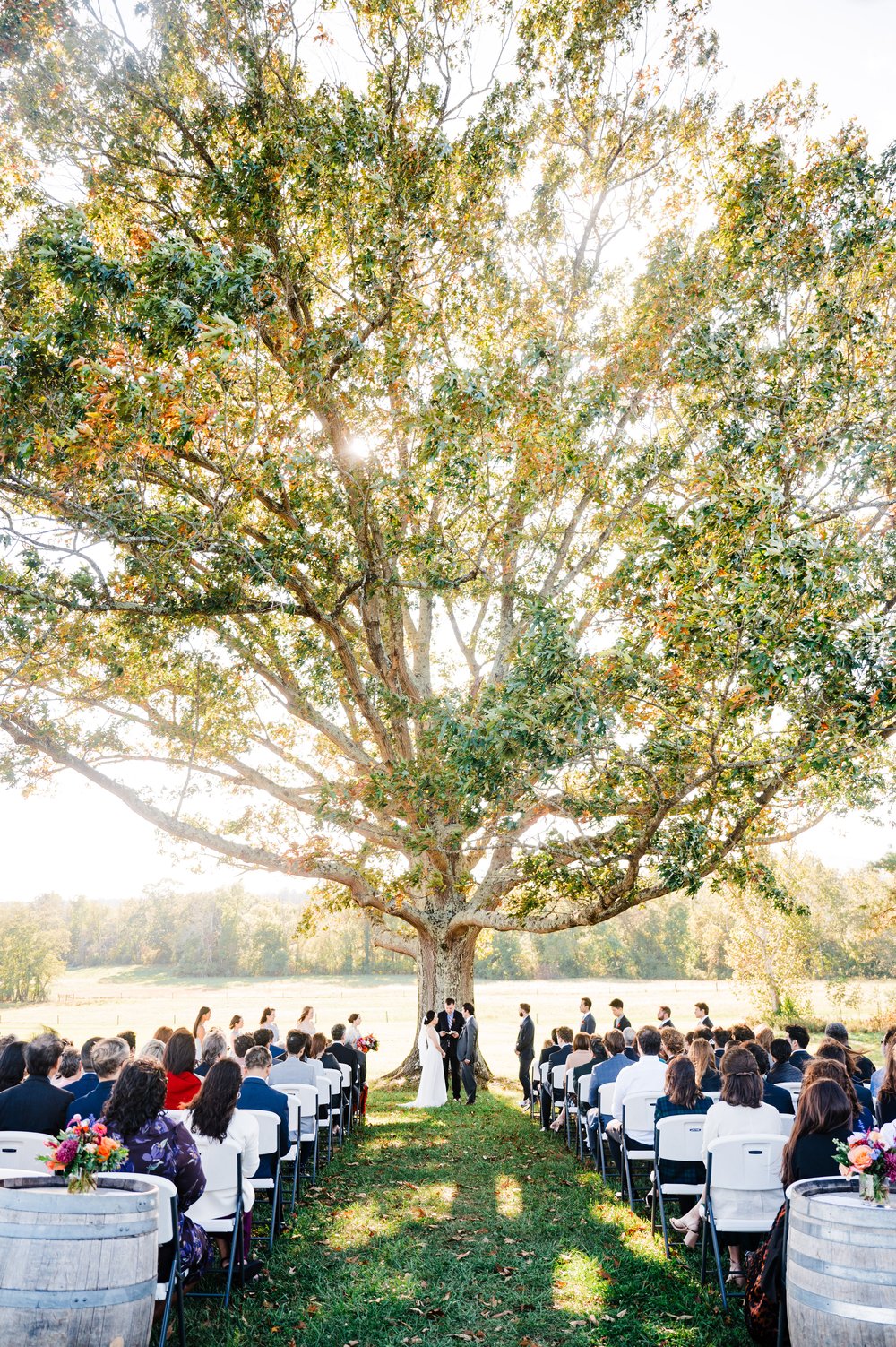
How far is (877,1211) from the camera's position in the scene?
330 cm

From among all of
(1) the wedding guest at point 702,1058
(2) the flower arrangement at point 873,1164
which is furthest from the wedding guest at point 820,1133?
(1) the wedding guest at point 702,1058

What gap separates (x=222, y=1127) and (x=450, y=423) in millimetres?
7788

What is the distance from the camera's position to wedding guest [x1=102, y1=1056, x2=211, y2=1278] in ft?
15.4

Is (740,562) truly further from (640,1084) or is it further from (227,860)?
(227,860)

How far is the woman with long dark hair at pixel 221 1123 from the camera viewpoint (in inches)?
216

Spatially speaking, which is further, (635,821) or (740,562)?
(635,821)

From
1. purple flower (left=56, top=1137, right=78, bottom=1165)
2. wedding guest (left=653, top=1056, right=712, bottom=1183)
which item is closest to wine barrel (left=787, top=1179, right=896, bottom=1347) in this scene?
purple flower (left=56, top=1137, right=78, bottom=1165)

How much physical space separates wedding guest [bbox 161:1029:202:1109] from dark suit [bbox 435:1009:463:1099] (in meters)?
9.00

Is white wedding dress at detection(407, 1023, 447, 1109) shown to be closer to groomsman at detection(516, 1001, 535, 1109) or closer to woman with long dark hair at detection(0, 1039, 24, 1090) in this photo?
groomsman at detection(516, 1001, 535, 1109)

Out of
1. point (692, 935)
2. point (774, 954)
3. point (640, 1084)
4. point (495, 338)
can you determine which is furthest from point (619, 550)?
point (692, 935)

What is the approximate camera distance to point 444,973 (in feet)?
55.3

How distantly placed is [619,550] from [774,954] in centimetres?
2209

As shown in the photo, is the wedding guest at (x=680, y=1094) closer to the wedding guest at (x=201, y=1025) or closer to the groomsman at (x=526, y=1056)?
the wedding guest at (x=201, y=1025)

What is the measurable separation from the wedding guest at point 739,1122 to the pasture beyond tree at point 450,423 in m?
3.61
